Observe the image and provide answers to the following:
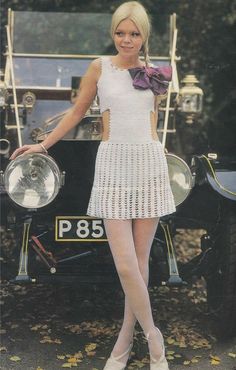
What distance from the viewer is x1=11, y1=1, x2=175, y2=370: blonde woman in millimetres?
2910

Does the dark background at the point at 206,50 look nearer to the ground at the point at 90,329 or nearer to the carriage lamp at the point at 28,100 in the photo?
the carriage lamp at the point at 28,100

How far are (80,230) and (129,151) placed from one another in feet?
2.67

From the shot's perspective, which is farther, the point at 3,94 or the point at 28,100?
the point at 28,100

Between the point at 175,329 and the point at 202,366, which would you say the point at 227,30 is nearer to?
the point at 175,329

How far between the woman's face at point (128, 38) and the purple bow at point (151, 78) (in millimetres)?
91

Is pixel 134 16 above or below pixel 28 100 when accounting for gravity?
above

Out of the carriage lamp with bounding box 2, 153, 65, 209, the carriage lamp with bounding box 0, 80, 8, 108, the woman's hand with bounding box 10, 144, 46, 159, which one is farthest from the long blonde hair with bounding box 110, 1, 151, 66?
the carriage lamp with bounding box 0, 80, 8, 108

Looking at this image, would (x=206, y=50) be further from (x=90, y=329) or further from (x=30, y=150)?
(x=30, y=150)

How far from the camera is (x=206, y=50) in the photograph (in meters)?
6.96

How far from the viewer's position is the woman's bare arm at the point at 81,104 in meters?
2.98

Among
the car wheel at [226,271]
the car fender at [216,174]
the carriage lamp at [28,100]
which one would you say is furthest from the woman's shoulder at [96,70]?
the carriage lamp at [28,100]

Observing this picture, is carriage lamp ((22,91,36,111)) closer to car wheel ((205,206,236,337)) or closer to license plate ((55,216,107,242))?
license plate ((55,216,107,242))

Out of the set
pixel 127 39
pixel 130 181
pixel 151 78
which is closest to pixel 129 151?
pixel 130 181

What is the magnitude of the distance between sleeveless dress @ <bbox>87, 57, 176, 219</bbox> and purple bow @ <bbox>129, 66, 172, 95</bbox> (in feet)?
0.09
